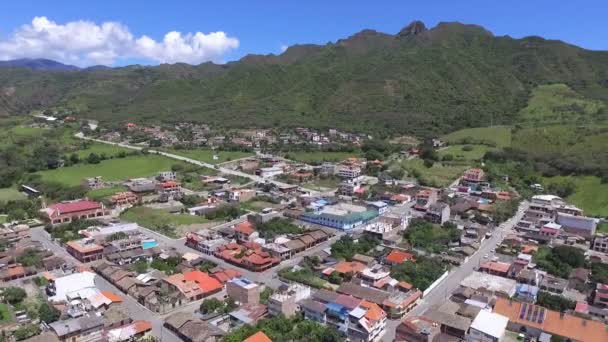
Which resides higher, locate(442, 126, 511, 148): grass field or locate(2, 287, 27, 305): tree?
locate(442, 126, 511, 148): grass field

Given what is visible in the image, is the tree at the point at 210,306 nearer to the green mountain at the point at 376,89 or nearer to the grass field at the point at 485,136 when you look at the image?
the grass field at the point at 485,136

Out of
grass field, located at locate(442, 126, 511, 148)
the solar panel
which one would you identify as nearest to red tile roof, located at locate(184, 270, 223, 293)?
the solar panel

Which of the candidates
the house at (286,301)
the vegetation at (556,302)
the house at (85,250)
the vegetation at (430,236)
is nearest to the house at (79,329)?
the house at (286,301)

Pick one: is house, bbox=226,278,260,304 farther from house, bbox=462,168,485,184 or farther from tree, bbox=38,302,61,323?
house, bbox=462,168,485,184

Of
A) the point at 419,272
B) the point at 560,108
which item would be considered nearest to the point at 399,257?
the point at 419,272

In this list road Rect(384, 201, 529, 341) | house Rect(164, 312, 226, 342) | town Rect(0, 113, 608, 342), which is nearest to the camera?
house Rect(164, 312, 226, 342)

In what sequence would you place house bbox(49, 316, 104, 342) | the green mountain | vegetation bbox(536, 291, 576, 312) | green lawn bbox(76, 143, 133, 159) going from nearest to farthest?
house bbox(49, 316, 104, 342)
vegetation bbox(536, 291, 576, 312)
green lawn bbox(76, 143, 133, 159)
the green mountain

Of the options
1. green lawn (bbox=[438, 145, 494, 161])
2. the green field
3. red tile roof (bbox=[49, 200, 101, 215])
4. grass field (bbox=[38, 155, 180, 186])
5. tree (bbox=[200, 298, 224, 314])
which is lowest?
tree (bbox=[200, 298, 224, 314])

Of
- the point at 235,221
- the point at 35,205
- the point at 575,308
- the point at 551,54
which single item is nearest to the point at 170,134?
the point at 35,205
